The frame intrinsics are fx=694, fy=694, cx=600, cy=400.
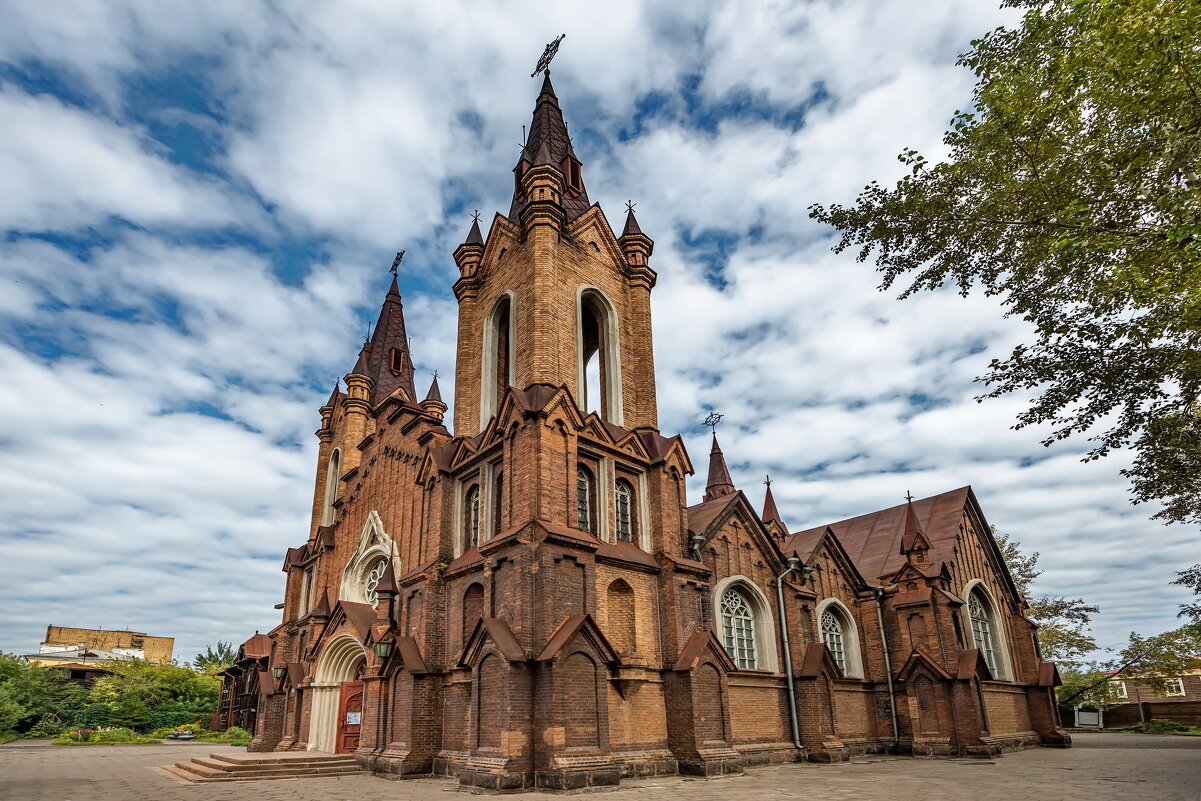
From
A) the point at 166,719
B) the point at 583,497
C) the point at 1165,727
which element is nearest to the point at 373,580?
the point at 583,497

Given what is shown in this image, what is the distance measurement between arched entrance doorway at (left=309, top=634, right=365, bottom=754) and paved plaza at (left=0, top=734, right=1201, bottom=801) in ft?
13.8

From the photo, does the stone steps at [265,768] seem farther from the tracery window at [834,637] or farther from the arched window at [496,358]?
the tracery window at [834,637]

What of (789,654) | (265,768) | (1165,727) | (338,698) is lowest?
(1165,727)

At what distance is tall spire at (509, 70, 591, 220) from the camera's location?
2317cm

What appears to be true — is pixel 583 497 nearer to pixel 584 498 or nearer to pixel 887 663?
pixel 584 498

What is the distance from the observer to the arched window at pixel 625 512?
1816cm

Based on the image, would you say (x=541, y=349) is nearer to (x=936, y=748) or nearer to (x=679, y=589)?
(x=679, y=589)

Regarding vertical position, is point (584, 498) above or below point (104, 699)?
above

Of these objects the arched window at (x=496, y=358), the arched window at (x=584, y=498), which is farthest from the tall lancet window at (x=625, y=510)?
the arched window at (x=496, y=358)

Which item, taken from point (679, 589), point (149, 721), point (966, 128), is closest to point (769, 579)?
point (679, 589)

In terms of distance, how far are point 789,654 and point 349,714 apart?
43.8ft

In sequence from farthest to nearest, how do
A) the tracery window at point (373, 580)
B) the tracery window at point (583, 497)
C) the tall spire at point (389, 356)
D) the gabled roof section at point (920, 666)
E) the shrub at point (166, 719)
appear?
the shrub at point (166, 719) → the tall spire at point (389, 356) → the tracery window at point (373, 580) → the gabled roof section at point (920, 666) → the tracery window at point (583, 497)

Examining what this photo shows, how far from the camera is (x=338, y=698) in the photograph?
2114 centimetres

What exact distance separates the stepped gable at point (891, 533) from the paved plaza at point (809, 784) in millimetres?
7937
